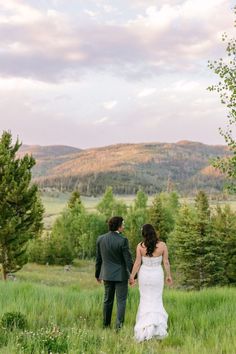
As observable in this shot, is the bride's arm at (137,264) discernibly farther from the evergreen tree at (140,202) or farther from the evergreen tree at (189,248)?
the evergreen tree at (140,202)

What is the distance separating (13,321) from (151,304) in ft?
9.04

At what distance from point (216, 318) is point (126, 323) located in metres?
1.99

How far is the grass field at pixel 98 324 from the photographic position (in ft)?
23.7

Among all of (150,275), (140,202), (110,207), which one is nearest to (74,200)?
(110,207)

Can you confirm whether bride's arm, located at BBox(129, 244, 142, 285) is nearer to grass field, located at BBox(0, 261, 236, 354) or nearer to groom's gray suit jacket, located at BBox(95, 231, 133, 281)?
groom's gray suit jacket, located at BBox(95, 231, 133, 281)

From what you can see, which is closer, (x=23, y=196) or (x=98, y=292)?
(x=98, y=292)

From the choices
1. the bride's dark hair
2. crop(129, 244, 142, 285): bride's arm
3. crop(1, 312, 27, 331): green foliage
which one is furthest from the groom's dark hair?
crop(1, 312, 27, 331): green foliage

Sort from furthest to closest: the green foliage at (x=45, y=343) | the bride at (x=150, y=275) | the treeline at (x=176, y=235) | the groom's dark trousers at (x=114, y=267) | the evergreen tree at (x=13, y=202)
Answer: the treeline at (x=176, y=235) < the evergreen tree at (x=13, y=202) < the groom's dark trousers at (x=114, y=267) < the bride at (x=150, y=275) < the green foliage at (x=45, y=343)

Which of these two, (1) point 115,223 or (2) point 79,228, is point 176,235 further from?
(2) point 79,228

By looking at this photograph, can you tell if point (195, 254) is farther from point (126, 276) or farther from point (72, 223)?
point (72, 223)

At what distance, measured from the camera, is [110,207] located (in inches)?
3942

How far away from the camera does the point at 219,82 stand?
1970 cm

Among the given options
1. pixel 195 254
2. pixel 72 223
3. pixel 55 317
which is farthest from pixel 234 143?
pixel 72 223

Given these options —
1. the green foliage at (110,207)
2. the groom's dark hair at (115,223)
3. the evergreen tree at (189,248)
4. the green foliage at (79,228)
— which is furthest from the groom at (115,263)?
the green foliage at (110,207)
